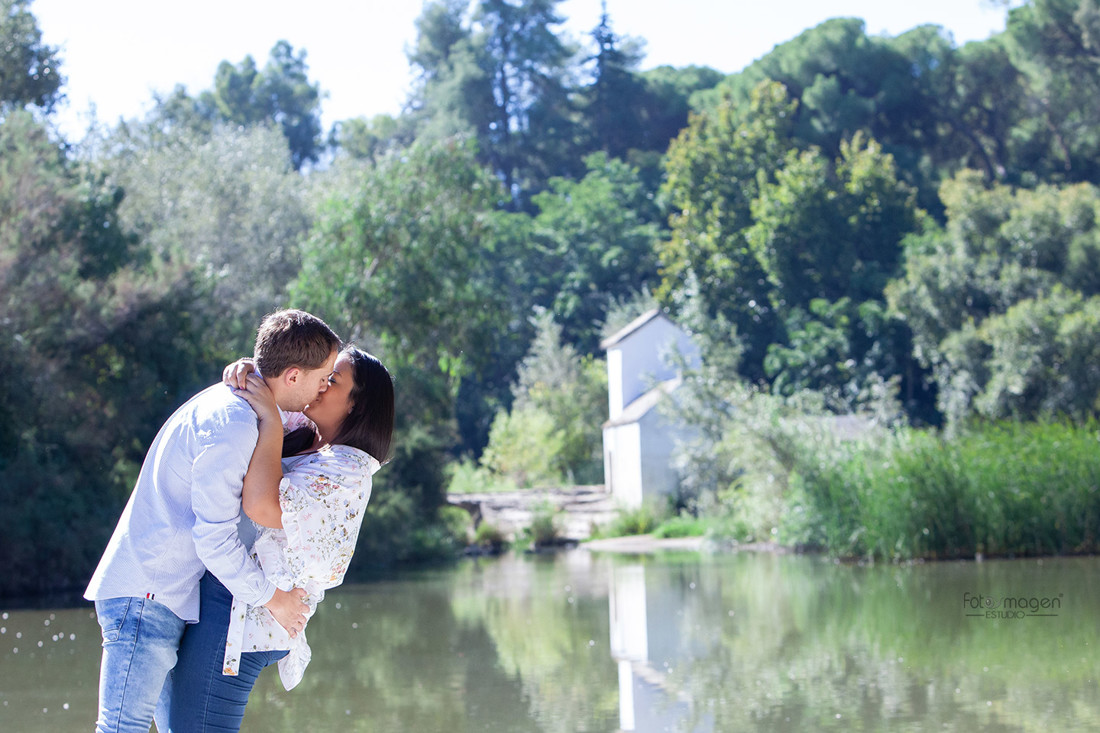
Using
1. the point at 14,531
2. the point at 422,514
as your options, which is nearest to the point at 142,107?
the point at 422,514

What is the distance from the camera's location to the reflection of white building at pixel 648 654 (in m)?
6.85

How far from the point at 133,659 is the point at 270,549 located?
431 millimetres

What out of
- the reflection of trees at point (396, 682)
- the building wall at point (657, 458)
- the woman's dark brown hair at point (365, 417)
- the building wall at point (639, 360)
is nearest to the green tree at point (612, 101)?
the building wall at point (639, 360)

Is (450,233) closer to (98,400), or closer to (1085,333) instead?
(98,400)

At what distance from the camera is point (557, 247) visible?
4725cm

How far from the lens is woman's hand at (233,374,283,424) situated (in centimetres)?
314

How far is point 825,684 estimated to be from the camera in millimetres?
7734

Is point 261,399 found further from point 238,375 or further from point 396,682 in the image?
point 396,682

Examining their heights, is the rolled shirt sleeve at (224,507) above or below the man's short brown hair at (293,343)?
below

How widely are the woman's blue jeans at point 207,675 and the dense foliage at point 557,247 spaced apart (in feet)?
44.7

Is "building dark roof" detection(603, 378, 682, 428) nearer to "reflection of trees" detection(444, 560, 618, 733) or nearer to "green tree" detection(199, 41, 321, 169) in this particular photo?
"reflection of trees" detection(444, 560, 618, 733)

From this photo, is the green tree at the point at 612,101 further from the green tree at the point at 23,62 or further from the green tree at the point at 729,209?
the green tree at the point at 23,62

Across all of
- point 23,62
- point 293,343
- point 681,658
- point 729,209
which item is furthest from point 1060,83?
point 293,343

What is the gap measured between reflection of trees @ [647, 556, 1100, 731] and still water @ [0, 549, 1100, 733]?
2 cm
